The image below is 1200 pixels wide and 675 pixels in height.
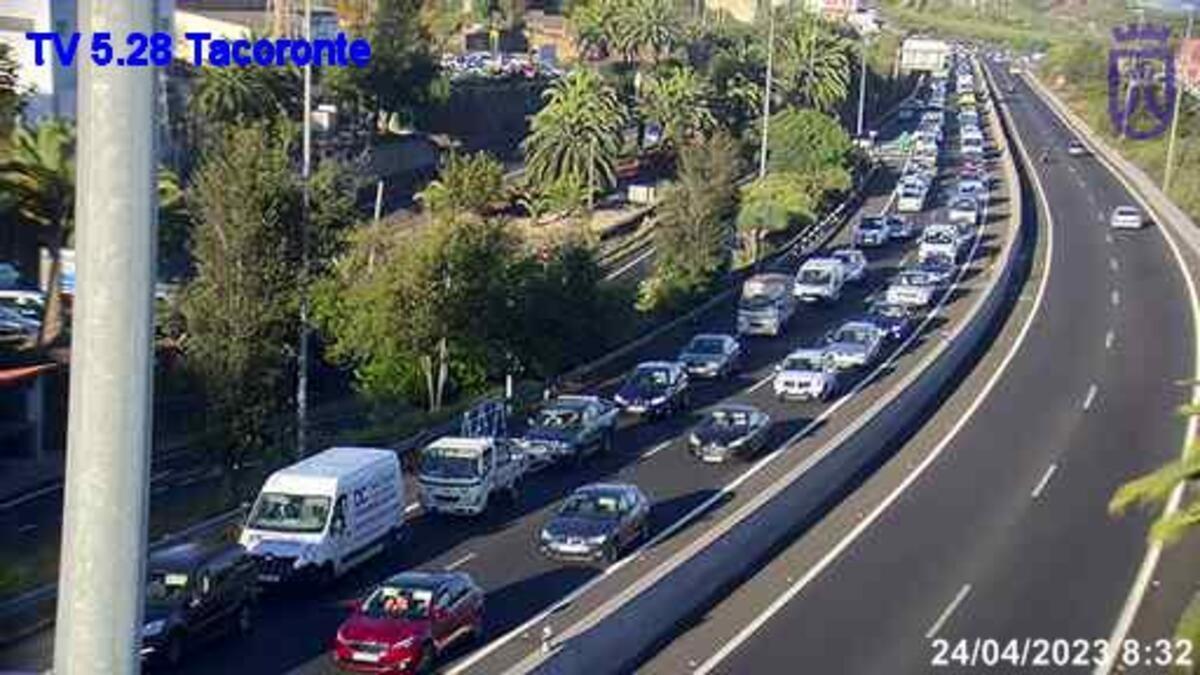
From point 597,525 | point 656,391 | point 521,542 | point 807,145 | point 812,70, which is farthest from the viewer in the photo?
point 812,70

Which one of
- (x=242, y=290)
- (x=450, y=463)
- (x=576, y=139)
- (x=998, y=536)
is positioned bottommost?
(x=998, y=536)

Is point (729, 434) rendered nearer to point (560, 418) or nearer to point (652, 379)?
point (560, 418)

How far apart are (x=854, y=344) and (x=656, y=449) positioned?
1092cm

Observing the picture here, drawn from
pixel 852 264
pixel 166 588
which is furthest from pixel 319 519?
pixel 852 264

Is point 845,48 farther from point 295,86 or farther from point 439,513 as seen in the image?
point 439,513

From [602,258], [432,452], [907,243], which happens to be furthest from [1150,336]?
[432,452]

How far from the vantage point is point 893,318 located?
4981cm

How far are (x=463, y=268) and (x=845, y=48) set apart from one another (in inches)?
3133

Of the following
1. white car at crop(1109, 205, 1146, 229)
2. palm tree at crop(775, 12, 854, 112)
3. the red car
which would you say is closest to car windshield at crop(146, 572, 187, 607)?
the red car

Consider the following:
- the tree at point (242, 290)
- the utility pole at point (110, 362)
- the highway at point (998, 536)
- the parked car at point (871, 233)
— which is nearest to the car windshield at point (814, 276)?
the highway at point (998, 536)

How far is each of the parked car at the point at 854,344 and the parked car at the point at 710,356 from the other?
2.77 meters

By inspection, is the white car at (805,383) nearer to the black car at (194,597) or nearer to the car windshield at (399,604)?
the black car at (194,597)

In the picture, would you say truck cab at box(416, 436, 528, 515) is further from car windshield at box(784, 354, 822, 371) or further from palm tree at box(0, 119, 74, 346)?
palm tree at box(0, 119, 74, 346)

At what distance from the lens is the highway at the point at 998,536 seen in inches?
917
